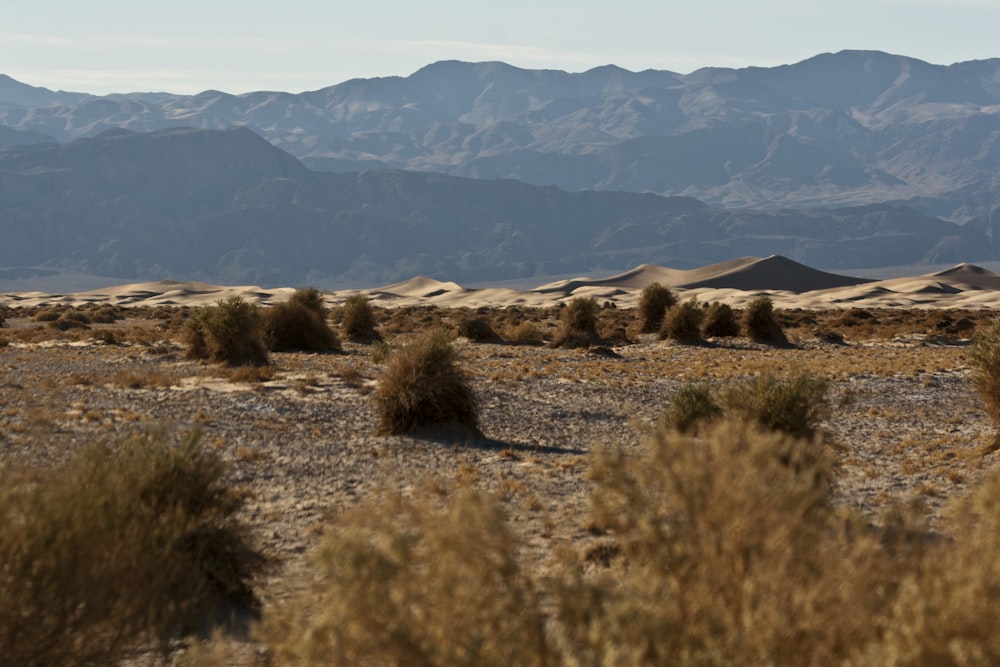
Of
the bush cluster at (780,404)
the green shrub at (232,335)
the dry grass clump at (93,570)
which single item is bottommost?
the green shrub at (232,335)

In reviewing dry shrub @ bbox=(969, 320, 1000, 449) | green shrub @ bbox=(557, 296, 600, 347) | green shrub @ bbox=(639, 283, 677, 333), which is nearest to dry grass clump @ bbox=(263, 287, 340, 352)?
green shrub @ bbox=(557, 296, 600, 347)

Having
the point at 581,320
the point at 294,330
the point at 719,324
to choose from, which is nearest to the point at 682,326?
the point at 719,324

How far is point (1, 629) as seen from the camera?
4930mm

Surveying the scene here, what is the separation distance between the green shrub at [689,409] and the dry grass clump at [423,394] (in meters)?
3.25

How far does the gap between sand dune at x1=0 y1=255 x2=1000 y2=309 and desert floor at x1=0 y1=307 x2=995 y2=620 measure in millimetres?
44478

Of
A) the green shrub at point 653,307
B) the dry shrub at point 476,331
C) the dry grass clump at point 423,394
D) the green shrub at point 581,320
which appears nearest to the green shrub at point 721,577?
the dry grass clump at point 423,394

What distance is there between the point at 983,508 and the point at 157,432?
6249mm

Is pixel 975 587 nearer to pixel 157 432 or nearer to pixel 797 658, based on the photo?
pixel 797 658

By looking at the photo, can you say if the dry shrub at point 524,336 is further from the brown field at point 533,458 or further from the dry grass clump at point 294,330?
the dry grass clump at point 294,330

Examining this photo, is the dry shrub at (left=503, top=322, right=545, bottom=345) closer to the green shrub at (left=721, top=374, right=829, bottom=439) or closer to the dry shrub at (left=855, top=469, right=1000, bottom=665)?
the green shrub at (left=721, top=374, right=829, bottom=439)

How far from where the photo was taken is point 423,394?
1563 centimetres

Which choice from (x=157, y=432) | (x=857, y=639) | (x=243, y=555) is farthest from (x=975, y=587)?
(x=157, y=432)

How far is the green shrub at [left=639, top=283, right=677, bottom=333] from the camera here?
40.8 m

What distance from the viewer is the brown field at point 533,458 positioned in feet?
12.6
